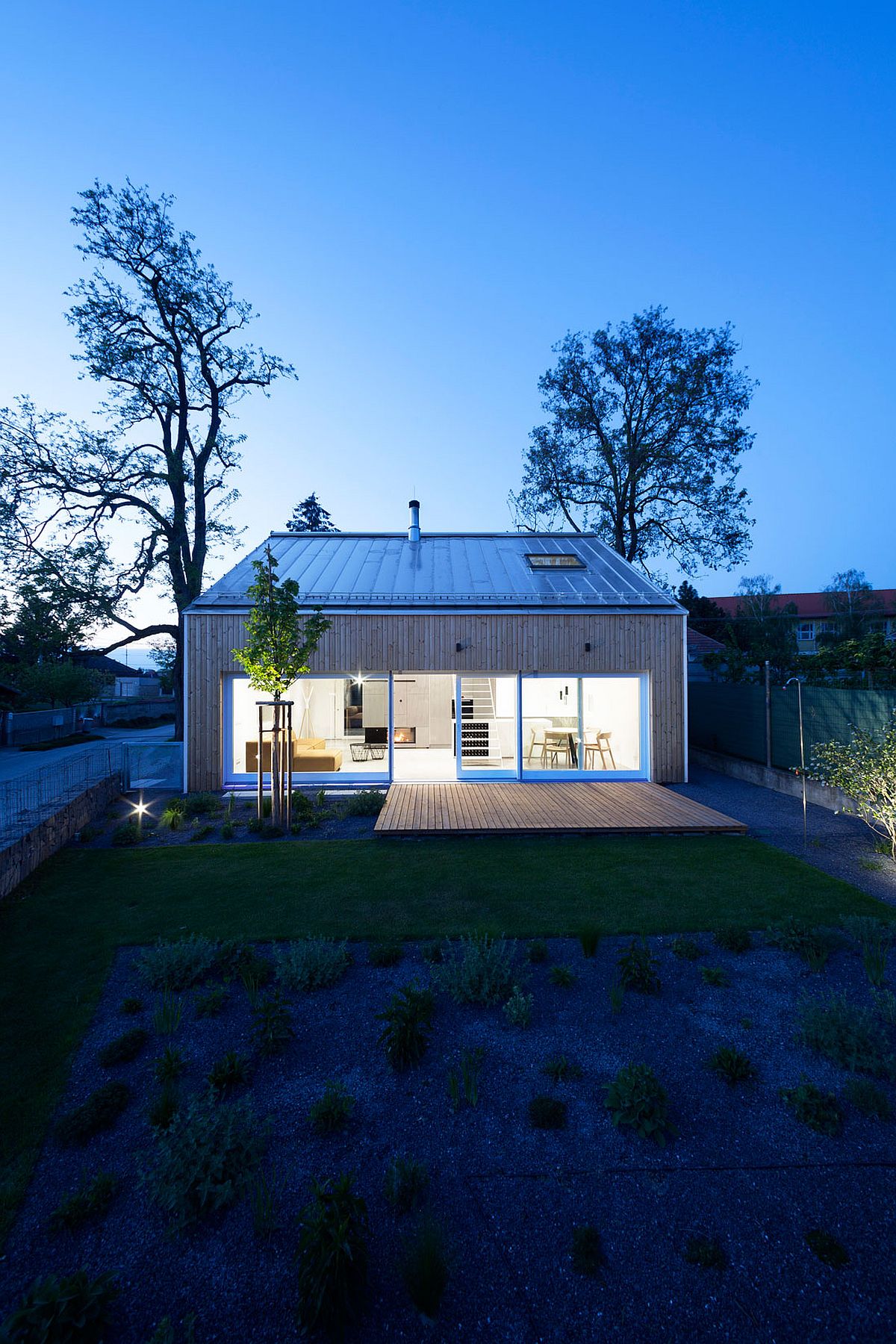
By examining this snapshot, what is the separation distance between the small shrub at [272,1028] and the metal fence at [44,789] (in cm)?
423

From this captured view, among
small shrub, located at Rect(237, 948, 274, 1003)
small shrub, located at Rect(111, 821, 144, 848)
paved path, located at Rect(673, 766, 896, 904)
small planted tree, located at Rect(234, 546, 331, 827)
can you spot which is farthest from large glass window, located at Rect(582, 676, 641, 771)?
small shrub, located at Rect(237, 948, 274, 1003)

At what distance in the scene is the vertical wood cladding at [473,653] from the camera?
11.0m

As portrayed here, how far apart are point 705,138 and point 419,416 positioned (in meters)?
16.1

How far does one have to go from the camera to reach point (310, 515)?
116 feet

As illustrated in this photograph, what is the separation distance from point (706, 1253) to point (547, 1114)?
2.81 ft

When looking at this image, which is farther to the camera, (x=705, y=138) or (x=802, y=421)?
(x=802, y=421)

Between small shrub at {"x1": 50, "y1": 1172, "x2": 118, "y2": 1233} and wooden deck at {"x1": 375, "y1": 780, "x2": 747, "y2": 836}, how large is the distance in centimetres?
531

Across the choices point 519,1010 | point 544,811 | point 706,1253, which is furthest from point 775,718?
point 706,1253

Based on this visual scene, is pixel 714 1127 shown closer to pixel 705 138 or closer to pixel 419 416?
pixel 705 138

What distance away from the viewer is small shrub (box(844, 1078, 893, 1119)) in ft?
9.82

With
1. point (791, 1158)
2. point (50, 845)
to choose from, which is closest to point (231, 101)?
point (50, 845)

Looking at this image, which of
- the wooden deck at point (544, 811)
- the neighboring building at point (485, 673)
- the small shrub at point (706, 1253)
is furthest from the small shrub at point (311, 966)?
the neighboring building at point (485, 673)

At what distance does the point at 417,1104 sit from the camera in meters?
3.12

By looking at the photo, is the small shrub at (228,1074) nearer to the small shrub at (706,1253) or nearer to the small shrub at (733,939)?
the small shrub at (706,1253)
